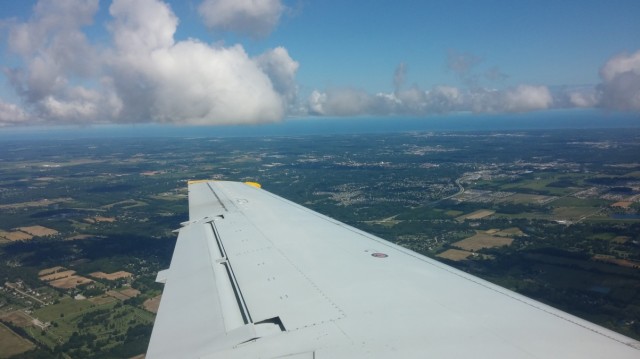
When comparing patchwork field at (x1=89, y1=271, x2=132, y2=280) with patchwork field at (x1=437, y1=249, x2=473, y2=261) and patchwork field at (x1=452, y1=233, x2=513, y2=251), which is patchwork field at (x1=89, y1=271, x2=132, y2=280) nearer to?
patchwork field at (x1=437, y1=249, x2=473, y2=261)

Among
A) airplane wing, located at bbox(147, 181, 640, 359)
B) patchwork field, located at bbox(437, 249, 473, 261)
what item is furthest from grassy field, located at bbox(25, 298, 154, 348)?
patchwork field, located at bbox(437, 249, 473, 261)

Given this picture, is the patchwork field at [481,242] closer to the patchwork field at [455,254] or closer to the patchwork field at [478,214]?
the patchwork field at [455,254]

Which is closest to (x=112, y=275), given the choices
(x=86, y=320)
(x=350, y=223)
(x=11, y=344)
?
(x=86, y=320)

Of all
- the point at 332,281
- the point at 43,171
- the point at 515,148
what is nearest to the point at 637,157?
the point at 515,148

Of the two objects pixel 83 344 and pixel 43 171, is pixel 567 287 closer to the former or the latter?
pixel 83 344

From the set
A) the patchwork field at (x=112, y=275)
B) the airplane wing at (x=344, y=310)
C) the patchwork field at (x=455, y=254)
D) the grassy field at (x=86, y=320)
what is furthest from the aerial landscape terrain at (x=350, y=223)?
the airplane wing at (x=344, y=310)
